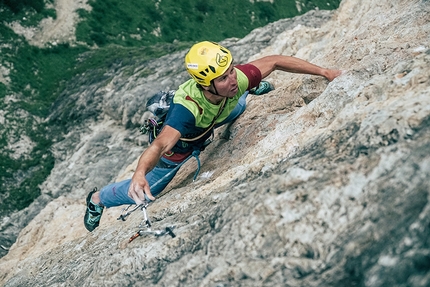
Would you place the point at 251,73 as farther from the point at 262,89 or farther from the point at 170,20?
the point at 170,20

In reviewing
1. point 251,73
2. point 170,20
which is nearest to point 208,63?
point 251,73

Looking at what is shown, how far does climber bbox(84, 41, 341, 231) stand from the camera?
7453 millimetres

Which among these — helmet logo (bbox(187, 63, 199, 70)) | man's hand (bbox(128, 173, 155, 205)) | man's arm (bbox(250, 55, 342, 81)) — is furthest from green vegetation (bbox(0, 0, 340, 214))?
man's hand (bbox(128, 173, 155, 205))

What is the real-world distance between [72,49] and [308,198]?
35227 millimetres

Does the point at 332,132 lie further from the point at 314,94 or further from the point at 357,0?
the point at 357,0

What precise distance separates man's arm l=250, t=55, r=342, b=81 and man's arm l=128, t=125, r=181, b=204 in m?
2.68

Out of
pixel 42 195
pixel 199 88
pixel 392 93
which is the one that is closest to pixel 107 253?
pixel 199 88

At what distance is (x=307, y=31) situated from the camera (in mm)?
18234

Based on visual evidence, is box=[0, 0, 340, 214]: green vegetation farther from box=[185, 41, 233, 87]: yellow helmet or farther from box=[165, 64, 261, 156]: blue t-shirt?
box=[185, 41, 233, 87]: yellow helmet

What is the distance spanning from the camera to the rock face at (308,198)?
168 inches

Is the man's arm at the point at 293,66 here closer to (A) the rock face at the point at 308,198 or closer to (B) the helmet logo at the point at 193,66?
(A) the rock face at the point at 308,198

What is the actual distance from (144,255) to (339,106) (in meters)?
3.98

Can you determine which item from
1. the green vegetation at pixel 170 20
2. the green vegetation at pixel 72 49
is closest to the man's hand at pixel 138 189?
the green vegetation at pixel 72 49

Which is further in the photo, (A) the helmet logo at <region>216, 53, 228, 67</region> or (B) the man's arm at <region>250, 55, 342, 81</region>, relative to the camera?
(B) the man's arm at <region>250, 55, 342, 81</region>
